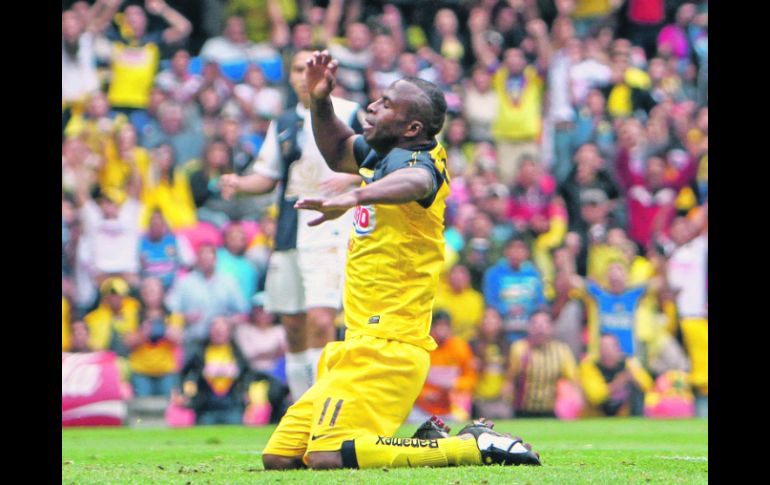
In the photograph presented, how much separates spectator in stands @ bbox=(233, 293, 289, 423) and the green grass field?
3.00 ft

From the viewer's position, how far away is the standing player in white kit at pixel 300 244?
10922 mm

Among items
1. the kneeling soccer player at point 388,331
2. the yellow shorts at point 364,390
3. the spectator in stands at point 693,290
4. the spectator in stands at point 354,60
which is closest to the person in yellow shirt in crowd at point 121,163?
the spectator in stands at point 354,60

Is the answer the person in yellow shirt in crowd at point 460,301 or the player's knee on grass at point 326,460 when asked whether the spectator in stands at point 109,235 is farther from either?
the player's knee on grass at point 326,460

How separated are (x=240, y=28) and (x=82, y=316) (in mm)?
4932

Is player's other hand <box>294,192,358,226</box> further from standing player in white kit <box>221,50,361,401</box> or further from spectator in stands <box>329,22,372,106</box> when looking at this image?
spectator in stands <box>329,22,372,106</box>

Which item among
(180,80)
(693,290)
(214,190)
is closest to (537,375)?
(693,290)

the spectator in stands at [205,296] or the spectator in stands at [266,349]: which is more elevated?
the spectator in stands at [205,296]

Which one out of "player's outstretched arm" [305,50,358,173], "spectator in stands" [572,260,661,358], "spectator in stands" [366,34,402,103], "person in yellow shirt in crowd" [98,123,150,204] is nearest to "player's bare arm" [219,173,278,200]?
"player's outstretched arm" [305,50,358,173]

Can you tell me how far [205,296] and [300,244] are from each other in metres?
4.15

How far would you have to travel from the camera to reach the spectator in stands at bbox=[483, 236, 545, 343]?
1543cm

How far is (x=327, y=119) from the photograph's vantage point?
789 cm

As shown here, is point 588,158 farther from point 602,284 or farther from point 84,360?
point 84,360

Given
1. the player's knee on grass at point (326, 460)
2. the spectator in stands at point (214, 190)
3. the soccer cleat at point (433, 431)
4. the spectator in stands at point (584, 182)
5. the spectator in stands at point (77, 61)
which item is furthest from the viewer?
the spectator in stands at point (77, 61)

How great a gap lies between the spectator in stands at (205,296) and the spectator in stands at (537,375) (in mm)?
3036
